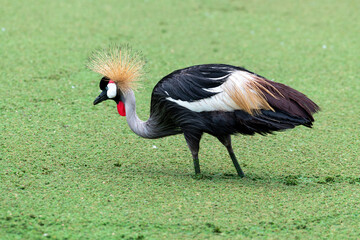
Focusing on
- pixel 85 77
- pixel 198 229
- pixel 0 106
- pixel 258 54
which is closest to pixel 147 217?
pixel 198 229

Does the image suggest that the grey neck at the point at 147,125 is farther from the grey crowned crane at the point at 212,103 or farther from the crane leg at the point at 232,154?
the crane leg at the point at 232,154

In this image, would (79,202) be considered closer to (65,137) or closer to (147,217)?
(147,217)

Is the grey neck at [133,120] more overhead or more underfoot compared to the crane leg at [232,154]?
more overhead

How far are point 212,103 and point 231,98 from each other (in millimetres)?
136

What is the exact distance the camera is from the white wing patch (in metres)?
3.77

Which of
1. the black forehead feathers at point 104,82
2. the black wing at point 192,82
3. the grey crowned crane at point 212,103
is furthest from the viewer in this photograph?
the black forehead feathers at point 104,82

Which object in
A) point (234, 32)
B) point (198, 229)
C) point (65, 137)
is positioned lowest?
point (198, 229)

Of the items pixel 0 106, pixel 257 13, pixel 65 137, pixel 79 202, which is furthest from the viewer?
pixel 257 13

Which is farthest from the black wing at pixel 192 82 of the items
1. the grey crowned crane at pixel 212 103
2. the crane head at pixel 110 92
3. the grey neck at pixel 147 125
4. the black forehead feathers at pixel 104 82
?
the black forehead feathers at pixel 104 82

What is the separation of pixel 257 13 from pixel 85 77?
3.20 metres

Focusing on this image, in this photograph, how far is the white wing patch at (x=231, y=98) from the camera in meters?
3.77

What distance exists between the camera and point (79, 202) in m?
3.55

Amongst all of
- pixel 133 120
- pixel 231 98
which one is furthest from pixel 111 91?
pixel 231 98

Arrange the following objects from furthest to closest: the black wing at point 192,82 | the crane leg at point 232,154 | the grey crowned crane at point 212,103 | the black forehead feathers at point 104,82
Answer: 1. the black forehead feathers at point 104,82
2. the crane leg at point 232,154
3. the black wing at point 192,82
4. the grey crowned crane at point 212,103
